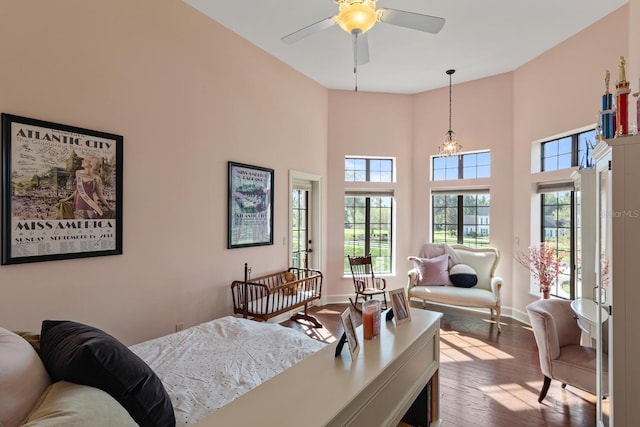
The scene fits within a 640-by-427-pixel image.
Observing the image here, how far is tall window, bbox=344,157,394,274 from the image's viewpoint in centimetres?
586

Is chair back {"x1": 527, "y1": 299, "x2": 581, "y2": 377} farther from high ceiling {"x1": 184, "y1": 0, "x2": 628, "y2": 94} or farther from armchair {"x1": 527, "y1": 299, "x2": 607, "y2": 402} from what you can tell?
high ceiling {"x1": 184, "y1": 0, "x2": 628, "y2": 94}

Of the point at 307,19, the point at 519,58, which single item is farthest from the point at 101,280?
the point at 519,58

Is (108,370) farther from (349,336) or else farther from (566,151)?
(566,151)

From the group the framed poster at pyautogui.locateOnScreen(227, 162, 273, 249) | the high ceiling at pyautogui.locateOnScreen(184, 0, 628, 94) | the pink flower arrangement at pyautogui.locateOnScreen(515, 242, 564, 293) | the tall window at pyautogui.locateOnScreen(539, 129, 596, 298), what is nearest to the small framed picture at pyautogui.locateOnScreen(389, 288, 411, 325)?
the framed poster at pyautogui.locateOnScreen(227, 162, 273, 249)

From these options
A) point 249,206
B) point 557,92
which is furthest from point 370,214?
point 557,92

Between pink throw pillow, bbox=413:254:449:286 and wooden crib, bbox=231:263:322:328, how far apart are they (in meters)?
1.65

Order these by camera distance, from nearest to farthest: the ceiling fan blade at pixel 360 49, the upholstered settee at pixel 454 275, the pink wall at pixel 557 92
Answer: the ceiling fan blade at pixel 360 49, the pink wall at pixel 557 92, the upholstered settee at pixel 454 275

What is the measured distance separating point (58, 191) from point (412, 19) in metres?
2.81

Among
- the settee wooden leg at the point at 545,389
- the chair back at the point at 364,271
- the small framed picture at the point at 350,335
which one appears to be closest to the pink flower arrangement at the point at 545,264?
the settee wooden leg at the point at 545,389

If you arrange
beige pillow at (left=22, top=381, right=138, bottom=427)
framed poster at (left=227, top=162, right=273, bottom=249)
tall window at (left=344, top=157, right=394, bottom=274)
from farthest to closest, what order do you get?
tall window at (left=344, top=157, right=394, bottom=274), framed poster at (left=227, top=162, right=273, bottom=249), beige pillow at (left=22, top=381, right=138, bottom=427)

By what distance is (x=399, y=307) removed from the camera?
1.85 m

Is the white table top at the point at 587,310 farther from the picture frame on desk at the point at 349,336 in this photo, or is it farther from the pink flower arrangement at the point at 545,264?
the picture frame on desk at the point at 349,336

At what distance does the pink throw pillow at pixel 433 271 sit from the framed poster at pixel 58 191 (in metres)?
4.01

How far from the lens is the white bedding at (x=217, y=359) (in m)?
1.58
